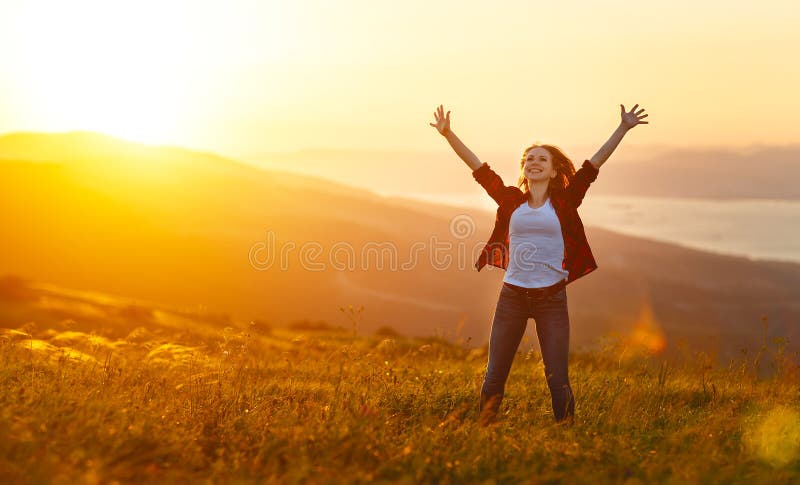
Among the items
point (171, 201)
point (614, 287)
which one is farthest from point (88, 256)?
point (614, 287)

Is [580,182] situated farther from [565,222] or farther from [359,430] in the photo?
[359,430]

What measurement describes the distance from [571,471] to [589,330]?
10915cm

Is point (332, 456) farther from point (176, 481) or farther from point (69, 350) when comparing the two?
point (69, 350)

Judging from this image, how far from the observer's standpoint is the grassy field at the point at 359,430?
165 inches

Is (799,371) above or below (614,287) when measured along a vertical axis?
above

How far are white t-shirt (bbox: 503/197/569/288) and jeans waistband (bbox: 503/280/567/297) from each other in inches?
1.1

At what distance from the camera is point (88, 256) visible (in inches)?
3999

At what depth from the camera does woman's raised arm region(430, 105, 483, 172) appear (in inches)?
243

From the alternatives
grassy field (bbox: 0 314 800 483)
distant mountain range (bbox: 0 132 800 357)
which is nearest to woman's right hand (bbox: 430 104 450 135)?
grassy field (bbox: 0 314 800 483)

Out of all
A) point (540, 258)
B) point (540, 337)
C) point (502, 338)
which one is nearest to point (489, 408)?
point (502, 338)

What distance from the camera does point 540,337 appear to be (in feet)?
18.5

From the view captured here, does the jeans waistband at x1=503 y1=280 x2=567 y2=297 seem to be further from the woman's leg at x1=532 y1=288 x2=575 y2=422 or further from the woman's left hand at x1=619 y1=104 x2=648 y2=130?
the woman's left hand at x1=619 y1=104 x2=648 y2=130

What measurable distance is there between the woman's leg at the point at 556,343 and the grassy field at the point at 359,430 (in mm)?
209

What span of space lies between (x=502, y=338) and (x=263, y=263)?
4725 inches
